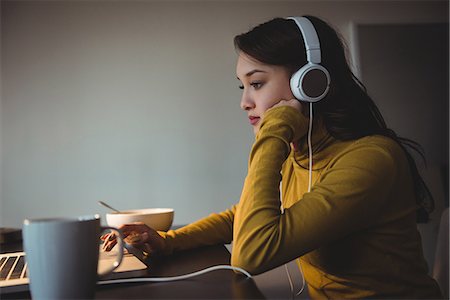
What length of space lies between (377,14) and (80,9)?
1.62 m

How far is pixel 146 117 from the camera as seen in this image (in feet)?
8.15

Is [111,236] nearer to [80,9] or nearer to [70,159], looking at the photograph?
[70,159]

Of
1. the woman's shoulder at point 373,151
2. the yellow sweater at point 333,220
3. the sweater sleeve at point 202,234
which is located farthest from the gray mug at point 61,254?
the woman's shoulder at point 373,151

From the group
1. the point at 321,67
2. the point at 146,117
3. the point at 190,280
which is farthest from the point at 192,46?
the point at 190,280

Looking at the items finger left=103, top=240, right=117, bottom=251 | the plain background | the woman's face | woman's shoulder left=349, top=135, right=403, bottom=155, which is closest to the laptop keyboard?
finger left=103, top=240, right=117, bottom=251

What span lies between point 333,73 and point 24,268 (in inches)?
28.6

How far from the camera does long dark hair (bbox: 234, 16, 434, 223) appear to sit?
99cm

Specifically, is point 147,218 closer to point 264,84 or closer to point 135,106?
point 264,84

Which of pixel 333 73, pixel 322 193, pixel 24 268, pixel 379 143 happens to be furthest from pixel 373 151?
pixel 24 268

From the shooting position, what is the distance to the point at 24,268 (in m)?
0.72

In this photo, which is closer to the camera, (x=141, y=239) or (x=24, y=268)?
A: (x=24, y=268)

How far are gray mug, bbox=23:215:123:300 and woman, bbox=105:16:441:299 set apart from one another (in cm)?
28

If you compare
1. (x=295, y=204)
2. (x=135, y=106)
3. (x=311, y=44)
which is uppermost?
(x=311, y=44)

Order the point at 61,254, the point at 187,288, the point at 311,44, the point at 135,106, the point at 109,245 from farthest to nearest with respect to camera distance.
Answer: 1. the point at 135,106
2. the point at 311,44
3. the point at 109,245
4. the point at 187,288
5. the point at 61,254
